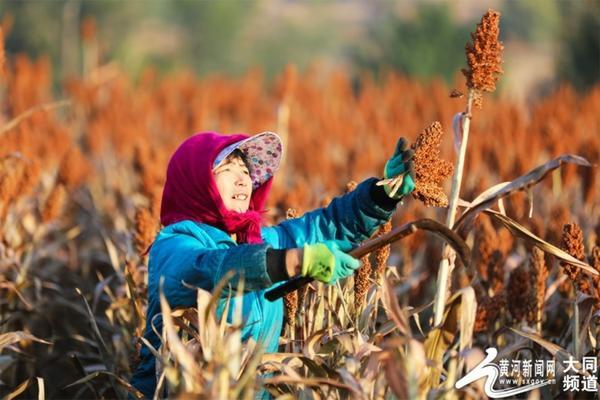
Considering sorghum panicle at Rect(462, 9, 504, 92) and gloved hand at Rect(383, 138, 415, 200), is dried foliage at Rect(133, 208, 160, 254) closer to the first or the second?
gloved hand at Rect(383, 138, 415, 200)

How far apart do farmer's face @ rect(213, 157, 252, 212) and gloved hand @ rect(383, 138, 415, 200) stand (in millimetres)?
453

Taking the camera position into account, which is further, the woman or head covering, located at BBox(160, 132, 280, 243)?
head covering, located at BBox(160, 132, 280, 243)

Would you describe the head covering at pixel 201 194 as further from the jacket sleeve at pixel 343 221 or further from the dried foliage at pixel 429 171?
the dried foliage at pixel 429 171

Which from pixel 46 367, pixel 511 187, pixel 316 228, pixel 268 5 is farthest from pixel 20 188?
pixel 268 5

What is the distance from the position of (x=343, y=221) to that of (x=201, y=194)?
0.49 m

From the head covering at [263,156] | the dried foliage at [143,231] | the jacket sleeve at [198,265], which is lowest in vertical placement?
the jacket sleeve at [198,265]

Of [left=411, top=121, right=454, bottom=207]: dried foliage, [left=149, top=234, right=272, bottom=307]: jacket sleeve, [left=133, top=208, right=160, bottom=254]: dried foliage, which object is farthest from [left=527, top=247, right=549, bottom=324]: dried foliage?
[left=133, top=208, right=160, bottom=254]: dried foliage

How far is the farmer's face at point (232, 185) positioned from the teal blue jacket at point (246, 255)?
11cm

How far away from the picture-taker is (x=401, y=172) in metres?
2.94

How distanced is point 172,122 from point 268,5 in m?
73.2

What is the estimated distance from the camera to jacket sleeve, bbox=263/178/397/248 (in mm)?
3141

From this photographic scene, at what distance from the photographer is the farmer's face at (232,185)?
3.15 m

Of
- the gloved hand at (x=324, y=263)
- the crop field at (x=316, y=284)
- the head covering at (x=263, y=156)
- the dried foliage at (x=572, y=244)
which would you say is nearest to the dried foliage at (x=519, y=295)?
the crop field at (x=316, y=284)

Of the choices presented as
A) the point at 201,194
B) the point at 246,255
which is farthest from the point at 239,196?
the point at 246,255
